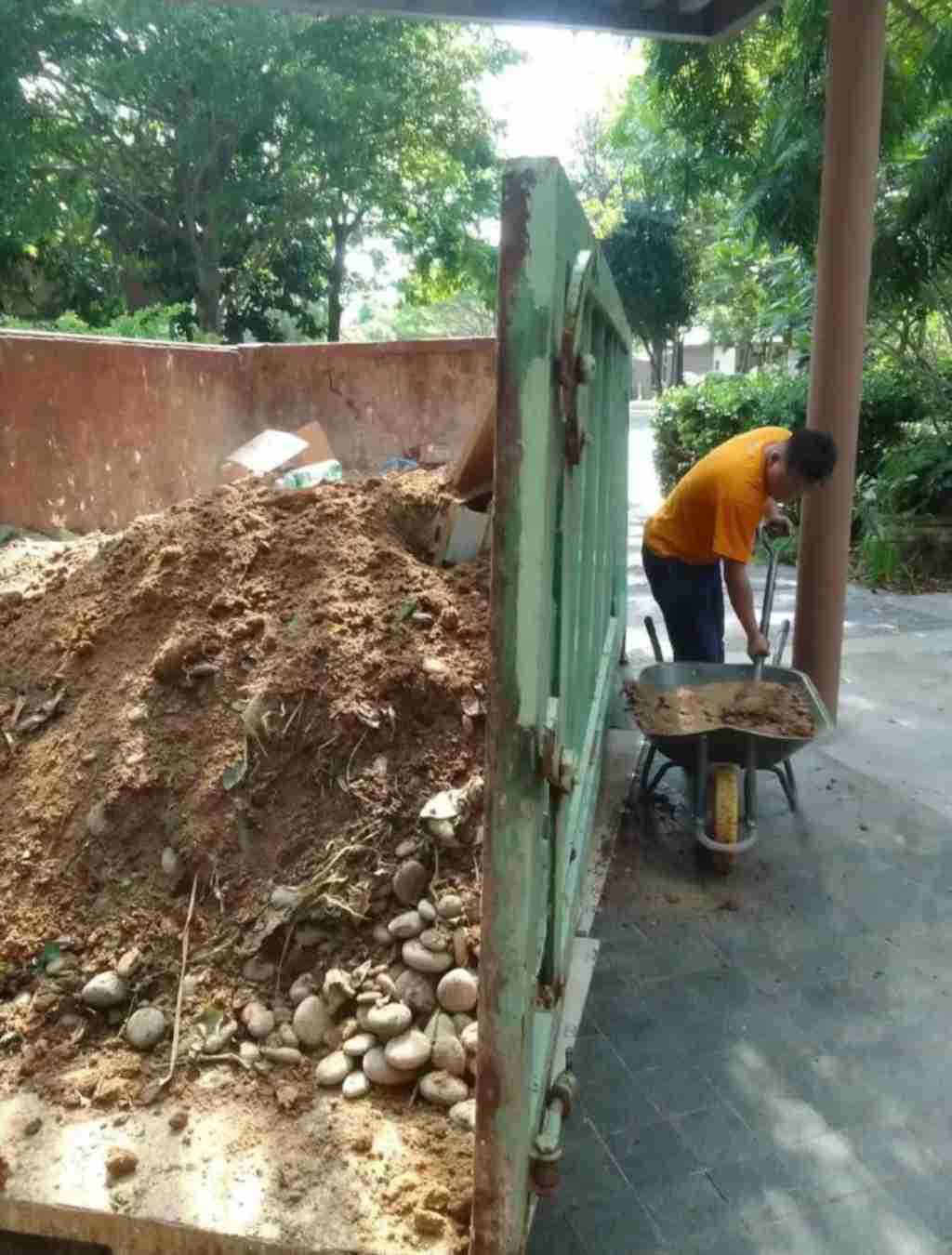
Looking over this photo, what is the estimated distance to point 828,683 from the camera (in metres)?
4.58

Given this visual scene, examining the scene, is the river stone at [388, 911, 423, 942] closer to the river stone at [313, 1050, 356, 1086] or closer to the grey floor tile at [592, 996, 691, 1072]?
the river stone at [313, 1050, 356, 1086]

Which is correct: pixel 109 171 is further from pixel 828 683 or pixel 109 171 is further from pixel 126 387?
pixel 828 683

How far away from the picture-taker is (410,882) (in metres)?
1.86

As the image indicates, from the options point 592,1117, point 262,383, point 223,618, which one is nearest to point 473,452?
point 223,618

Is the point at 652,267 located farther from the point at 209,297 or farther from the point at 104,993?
the point at 104,993

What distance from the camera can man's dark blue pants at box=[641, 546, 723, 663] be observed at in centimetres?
427

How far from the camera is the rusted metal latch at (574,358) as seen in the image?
49.4 inches

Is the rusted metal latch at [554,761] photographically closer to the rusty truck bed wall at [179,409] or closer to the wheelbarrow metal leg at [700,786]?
the wheelbarrow metal leg at [700,786]

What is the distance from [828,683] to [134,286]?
50.2ft

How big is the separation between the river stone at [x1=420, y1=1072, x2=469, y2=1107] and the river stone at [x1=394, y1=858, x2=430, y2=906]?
0.34 meters

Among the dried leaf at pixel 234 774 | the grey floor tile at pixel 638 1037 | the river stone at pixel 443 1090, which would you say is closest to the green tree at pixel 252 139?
the dried leaf at pixel 234 774

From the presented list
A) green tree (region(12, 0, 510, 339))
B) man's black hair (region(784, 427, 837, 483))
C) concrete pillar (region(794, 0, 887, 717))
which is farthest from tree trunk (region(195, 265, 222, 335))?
man's black hair (region(784, 427, 837, 483))

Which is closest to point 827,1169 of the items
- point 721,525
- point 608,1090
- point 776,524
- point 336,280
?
point 608,1090

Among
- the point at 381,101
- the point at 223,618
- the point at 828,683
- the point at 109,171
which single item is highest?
the point at 381,101
